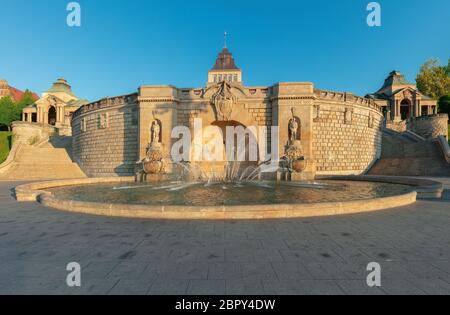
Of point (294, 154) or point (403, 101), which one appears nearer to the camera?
point (294, 154)

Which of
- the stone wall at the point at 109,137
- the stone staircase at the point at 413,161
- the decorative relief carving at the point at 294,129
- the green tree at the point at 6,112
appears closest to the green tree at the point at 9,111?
the green tree at the point at 6,112

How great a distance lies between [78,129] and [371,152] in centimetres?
3282

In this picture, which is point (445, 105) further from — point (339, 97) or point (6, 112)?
point (6, 112)

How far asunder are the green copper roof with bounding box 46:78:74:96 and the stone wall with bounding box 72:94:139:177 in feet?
154

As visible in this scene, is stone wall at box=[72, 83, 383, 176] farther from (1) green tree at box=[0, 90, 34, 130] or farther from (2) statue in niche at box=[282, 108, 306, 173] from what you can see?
(1) green tree at box=[0, 90, 34, 130]

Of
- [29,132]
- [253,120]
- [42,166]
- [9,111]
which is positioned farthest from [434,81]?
[9,111]

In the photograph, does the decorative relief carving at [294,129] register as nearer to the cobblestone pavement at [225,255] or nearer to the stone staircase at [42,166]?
the cobblestone pavement at [225,255]

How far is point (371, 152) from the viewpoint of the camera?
75.4ft

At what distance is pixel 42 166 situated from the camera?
22.6 m

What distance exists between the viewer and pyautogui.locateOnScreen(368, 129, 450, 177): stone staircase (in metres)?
21.7

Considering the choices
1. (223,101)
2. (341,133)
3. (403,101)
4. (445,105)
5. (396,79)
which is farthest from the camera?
(396,79)

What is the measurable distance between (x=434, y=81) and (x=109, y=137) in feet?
246

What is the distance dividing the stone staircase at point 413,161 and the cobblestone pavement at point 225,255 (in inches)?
799

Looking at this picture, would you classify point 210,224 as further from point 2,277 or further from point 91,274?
point 2,277
